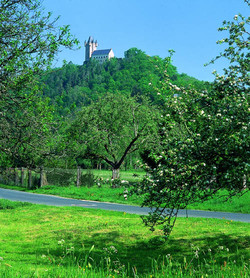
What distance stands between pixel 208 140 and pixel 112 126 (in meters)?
27.8

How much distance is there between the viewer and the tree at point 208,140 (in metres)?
7.86

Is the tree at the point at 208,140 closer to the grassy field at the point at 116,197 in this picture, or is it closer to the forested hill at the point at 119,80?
the forested hill at the point at 119,80

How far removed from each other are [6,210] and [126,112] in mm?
18550

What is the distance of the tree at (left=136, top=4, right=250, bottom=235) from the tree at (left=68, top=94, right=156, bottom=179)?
2489cm

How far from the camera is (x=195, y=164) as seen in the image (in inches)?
330

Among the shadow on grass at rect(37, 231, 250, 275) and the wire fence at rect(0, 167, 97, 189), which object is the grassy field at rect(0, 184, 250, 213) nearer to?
the wire fence at rect(0, 167, 97, 189)

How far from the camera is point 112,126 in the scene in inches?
1406

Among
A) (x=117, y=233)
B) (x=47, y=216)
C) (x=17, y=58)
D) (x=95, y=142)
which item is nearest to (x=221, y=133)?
(x=117, y=233)

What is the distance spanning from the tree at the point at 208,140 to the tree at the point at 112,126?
81.7 feet

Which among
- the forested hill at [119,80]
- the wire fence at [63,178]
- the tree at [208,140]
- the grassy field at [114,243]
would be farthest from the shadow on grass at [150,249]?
the wire fence at [63,178]

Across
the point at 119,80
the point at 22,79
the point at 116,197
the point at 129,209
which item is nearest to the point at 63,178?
the point at 116,197

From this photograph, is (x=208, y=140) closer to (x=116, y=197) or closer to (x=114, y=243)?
(x=114, y=243)

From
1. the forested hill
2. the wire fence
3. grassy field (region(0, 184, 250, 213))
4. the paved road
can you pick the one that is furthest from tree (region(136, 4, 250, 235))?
the wire fence

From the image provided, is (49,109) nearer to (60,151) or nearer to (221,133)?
(60,151)
